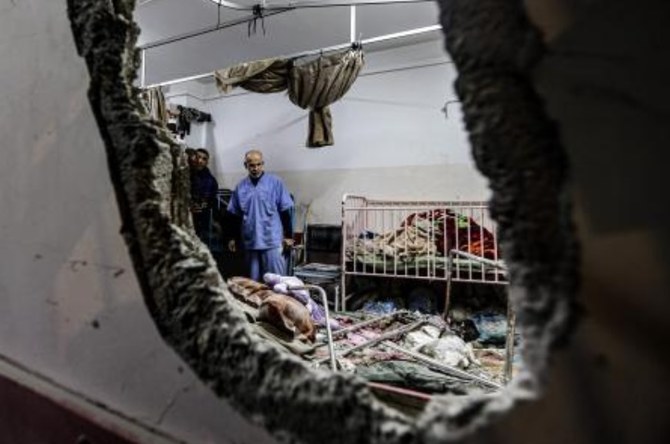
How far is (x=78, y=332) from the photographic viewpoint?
0.75 metres

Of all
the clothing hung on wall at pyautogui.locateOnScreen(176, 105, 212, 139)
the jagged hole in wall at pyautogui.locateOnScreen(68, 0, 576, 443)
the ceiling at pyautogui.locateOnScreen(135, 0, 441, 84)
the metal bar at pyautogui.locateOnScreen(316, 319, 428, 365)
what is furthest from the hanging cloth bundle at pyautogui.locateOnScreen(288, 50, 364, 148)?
the jagged hole in wall at pyautogui.locateOnScreen(68, 0, 576, 443)

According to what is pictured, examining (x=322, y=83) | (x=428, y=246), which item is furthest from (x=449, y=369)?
(x=322, y=83)

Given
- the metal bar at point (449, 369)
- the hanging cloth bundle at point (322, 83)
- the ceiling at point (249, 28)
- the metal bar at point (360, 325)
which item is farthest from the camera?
the ceiling at point (249, 28)

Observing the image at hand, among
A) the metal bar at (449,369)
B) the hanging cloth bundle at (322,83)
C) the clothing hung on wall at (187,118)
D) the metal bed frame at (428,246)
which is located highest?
the clothing hung on wall at (187,118)

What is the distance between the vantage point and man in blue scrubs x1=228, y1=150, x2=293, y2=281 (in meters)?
3.41

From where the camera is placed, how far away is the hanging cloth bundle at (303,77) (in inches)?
109

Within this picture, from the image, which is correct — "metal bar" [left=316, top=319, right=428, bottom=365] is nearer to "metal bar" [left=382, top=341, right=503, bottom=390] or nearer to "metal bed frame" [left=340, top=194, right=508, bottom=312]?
A: "metal bar" [left=382, top=341, right=503, bottom=390]

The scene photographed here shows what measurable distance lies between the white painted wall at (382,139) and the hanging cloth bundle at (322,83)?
43.7 inches

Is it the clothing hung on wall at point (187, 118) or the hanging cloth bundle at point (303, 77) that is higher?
the clothing hung on wall at point (187, 118)

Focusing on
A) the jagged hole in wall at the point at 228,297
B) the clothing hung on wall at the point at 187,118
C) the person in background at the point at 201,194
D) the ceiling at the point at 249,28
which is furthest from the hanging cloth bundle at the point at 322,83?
the jagged hole in wall at the point at 228,297

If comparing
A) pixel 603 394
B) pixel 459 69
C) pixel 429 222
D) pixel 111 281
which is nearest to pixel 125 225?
pixel 111 281

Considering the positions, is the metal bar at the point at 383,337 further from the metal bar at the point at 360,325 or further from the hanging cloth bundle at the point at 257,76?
the hanging cloth bundle at the point at 257,76

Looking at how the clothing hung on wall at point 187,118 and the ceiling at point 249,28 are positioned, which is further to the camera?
the clothing hung on wall at point 187,118

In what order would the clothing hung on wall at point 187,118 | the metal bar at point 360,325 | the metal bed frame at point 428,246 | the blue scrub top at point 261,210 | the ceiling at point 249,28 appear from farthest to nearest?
the clothing hung on wall at point 187,118, the blue scrub top at point 261,210, the ceiling at point 249,28, the metal bed frame at point 428,246, the metal bar at point 360,325
